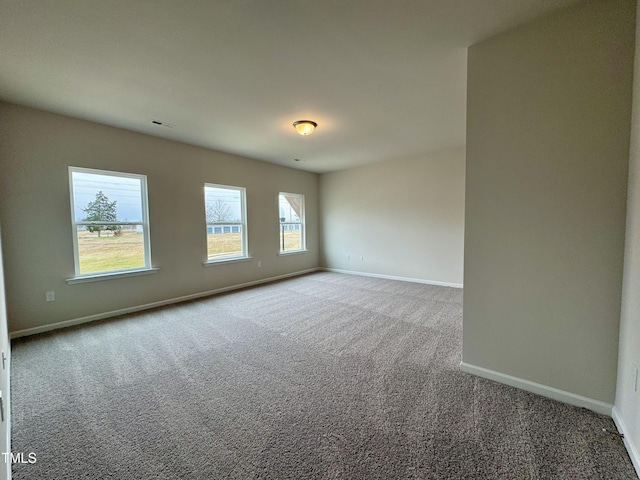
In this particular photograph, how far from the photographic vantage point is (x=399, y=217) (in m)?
5.67

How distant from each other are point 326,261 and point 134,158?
15.3 ft

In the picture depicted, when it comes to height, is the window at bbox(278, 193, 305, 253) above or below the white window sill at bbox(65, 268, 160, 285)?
above

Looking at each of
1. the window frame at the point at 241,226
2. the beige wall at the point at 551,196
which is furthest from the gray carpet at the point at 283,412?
the window frame at the point at 241,226

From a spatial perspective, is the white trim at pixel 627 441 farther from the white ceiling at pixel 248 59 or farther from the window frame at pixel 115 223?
the window frame at pixel 115 223

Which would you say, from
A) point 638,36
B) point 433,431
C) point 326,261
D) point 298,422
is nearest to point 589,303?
point 433,431

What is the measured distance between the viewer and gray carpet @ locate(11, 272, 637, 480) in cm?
135

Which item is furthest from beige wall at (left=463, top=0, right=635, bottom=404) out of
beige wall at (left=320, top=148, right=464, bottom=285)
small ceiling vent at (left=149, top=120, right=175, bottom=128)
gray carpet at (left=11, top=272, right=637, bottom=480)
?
small ceiling vent at (left=149, top=120, right=175, bottom=128)

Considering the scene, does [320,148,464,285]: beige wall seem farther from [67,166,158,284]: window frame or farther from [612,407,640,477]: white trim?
[67,166,158,284]: window frame

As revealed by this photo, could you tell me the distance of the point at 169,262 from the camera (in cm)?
419

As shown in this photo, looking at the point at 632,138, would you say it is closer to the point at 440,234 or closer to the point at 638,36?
the point at 638,36

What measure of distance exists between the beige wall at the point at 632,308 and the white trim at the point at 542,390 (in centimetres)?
9

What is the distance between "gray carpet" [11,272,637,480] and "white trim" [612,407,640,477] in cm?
5

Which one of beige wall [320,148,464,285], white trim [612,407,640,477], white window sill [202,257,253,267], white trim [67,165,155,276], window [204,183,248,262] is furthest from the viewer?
beige wall [320,148,464,285]

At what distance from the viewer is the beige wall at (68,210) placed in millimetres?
2932
